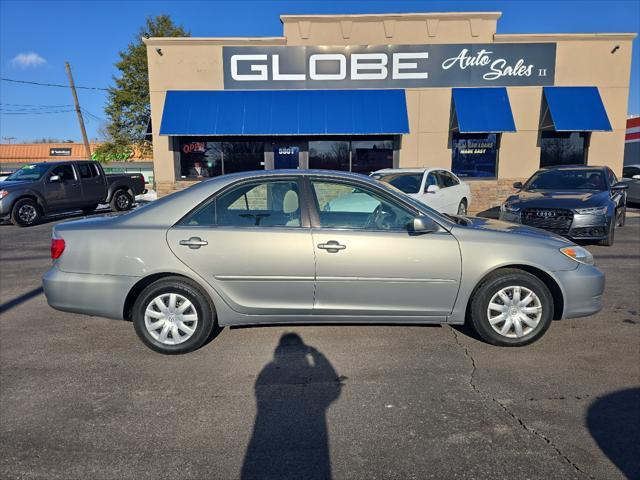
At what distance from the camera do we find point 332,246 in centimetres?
374

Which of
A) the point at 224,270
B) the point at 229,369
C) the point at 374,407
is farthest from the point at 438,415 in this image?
the point at 224,270

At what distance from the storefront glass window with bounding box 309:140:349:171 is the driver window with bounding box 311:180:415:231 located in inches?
433

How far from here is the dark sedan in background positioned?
7.46 meters

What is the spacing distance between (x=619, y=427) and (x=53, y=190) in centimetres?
1407

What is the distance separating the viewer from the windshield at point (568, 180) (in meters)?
8.66

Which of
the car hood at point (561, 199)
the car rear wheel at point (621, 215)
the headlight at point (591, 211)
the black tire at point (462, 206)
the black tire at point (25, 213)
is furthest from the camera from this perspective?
the black tire at point (25, 213)

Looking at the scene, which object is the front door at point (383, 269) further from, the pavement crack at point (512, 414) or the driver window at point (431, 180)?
the driver window at point (431, 180)

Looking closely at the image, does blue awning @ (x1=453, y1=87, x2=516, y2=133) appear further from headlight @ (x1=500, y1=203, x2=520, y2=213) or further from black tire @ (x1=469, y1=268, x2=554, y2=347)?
black tire @ (x1=469, y1=268, x2=554, y2=347)

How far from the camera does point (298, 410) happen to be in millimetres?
2988

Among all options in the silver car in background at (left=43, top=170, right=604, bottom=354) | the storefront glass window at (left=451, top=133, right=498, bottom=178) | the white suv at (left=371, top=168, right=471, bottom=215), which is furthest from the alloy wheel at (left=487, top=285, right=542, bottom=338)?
the storefront glass window at (left=451, top=133, right=498, bottom=178)

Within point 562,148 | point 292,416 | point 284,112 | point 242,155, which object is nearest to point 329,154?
point 284,112

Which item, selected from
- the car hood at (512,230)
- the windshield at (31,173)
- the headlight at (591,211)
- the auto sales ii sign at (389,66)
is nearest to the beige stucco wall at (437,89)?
the auto sales ii sign at (389,66)

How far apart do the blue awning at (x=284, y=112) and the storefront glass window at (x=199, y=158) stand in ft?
4.46

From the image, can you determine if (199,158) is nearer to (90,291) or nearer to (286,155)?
(286,155)
